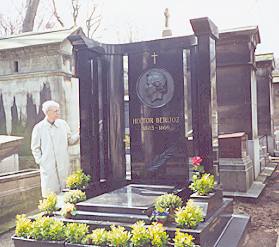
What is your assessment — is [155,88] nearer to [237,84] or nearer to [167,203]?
[167,203]

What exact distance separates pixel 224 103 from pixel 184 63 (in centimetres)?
362

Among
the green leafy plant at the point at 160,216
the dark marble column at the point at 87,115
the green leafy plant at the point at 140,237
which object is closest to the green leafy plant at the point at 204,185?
the green leafy plant at the point at 160,216

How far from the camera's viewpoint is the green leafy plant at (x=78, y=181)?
536 cm

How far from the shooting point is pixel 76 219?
450 centimetres

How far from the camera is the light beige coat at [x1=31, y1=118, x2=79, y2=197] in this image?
6.23 metres

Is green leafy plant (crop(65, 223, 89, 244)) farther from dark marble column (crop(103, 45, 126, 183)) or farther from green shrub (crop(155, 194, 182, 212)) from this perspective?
dark marble column (crop(103, 45, 126, 183))

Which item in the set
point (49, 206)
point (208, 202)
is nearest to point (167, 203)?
point (208, 202)

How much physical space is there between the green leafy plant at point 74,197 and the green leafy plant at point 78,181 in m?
0.36

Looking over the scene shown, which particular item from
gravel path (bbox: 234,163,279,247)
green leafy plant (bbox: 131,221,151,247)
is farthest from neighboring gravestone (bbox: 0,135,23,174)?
gravel path (bbox: 234,163,279,247)

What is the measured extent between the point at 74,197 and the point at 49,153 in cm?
160

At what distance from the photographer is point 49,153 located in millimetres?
6234

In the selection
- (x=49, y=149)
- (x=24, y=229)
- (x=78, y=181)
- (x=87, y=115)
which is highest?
(x=87, y=115)

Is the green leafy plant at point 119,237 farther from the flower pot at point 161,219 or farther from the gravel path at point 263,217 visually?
the gravel path at point 263,217

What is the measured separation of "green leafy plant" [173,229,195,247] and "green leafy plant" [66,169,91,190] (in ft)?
7.07
